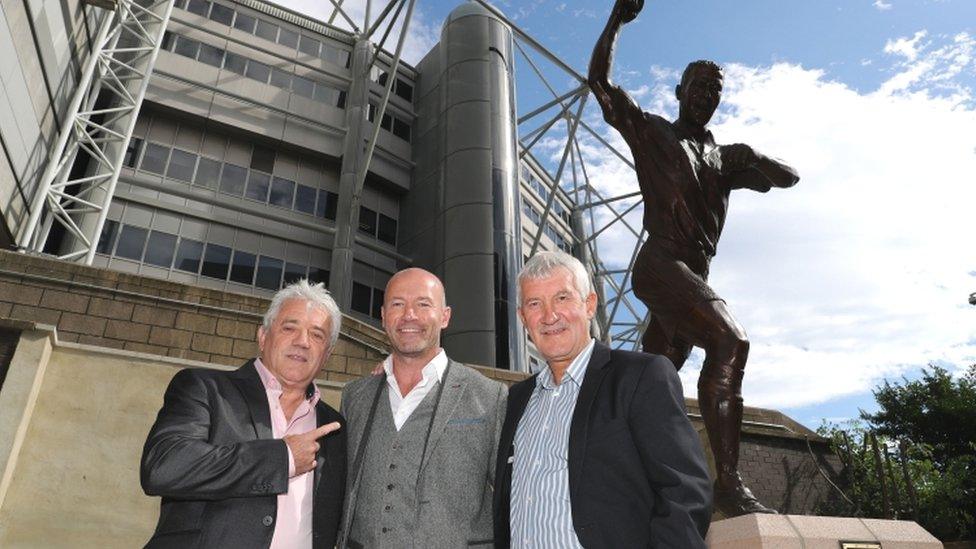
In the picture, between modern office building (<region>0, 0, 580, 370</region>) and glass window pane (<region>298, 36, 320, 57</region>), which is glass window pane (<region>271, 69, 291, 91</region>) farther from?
glass window pane (<region>298, 36, 320, 57</region>)

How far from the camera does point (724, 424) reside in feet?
9.57

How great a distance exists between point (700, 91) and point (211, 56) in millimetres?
21888

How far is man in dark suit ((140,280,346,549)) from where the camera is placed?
1789 mm

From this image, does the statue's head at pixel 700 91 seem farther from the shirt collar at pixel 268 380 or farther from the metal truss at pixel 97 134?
the metal truss at pixel 97 134

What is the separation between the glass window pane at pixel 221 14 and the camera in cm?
2244

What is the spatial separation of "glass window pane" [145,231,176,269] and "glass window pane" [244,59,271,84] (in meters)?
6.63

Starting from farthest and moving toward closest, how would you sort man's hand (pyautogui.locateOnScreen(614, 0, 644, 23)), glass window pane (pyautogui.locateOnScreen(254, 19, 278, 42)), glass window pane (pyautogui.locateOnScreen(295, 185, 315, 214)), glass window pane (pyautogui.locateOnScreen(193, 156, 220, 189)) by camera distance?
glass window pane (pyautogui.locateOnScreen(254, 19, 278, 42))
glass window pane (pyautogui.locateOnScreen(295, 185, 315, 214))
glass window pane (pyautogui.locateOnScreen(193, 156, 220, 189))
man's hand (pyautogui.locateOnScreen(614, 0, 644, 23))

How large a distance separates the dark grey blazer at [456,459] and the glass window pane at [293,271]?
18.9 meters

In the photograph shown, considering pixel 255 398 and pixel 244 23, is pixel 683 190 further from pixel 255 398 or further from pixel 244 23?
pixel 244 23

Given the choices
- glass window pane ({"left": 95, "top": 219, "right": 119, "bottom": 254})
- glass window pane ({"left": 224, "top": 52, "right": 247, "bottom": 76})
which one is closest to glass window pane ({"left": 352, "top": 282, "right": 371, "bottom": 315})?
glass window pane ({"left": 95, "top": 219, "right": 119, "bottom": 254})

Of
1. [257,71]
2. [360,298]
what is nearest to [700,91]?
[360,298]

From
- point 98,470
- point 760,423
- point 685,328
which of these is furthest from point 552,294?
point 760,423

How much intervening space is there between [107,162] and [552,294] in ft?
59.7

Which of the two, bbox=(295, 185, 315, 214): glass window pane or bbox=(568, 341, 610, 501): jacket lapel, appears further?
bbox=(295, 185, 315, 214): glass window pane
